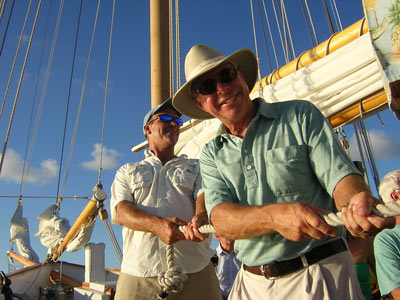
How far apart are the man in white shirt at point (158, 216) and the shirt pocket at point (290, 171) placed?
72cm

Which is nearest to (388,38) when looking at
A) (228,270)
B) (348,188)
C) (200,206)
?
(348,188)

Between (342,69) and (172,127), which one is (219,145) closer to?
(172,127)

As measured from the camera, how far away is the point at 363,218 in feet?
2.86

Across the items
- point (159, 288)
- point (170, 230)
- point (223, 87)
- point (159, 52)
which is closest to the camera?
point (223, 87)

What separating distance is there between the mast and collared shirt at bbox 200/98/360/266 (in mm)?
3710

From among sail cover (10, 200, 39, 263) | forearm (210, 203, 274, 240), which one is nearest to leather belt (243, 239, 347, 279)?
forearm (210, 203, 274, 240)

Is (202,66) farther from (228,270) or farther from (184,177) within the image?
(228,270)

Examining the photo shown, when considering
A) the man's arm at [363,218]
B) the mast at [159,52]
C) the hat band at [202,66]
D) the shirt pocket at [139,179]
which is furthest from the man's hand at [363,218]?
the mast at [159,52]

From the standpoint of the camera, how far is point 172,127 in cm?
251

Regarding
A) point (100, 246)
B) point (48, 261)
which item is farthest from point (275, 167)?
point (48, 261)

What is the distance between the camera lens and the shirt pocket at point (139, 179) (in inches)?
90.9

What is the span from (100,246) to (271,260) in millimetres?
4837

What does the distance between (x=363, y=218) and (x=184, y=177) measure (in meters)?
1.54

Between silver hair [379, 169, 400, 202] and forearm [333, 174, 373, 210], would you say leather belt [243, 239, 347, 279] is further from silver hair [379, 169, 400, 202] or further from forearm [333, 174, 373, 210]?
silver hair [379, 169, 400, 202]
